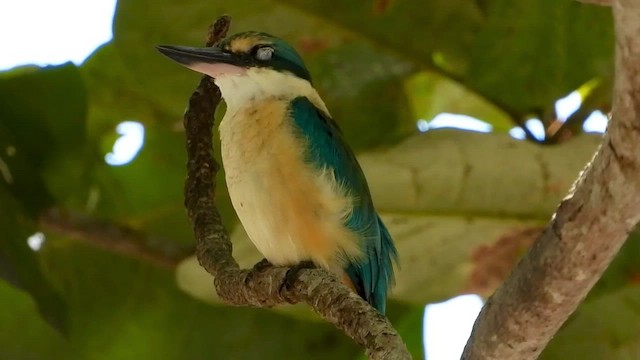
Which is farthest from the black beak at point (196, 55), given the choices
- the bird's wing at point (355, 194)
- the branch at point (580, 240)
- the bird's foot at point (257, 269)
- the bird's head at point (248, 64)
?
the branch at point (580, 240)

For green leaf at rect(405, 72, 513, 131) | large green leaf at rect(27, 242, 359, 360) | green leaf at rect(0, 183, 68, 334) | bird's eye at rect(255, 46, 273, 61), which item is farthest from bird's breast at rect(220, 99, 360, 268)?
green leaf at rect(405, 72, 513, 131)

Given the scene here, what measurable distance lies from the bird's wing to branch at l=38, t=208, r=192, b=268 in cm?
67

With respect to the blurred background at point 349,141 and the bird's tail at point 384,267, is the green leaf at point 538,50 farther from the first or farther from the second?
the bird's tail at point 384,267

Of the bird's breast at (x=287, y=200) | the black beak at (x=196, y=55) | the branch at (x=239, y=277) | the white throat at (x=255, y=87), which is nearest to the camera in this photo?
the branch at (x=239, y=277)

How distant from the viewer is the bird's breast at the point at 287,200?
201cm

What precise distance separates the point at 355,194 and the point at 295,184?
135 millimetres

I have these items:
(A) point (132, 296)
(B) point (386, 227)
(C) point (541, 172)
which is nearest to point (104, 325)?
(A) point (132, 296)

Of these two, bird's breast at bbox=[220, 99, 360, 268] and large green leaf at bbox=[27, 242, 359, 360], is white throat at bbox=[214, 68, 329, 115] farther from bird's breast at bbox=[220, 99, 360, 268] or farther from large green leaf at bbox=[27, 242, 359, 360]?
large green leaf at bbox=[27, 242, 359, 360]

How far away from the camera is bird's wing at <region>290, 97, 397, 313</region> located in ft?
6.81

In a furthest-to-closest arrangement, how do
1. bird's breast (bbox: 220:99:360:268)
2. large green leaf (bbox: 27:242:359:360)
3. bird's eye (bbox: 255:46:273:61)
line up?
large green leaf (bbox: 27:242:359:360) → bird's eye (bbox: 255:46:273:61) → bird's breast (bbox: 220:99:360:268)

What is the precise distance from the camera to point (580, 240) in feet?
4.34

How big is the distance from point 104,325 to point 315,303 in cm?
142

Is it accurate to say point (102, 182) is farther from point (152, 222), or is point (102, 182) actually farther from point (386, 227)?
point (386, 227)

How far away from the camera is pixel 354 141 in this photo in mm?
2801
